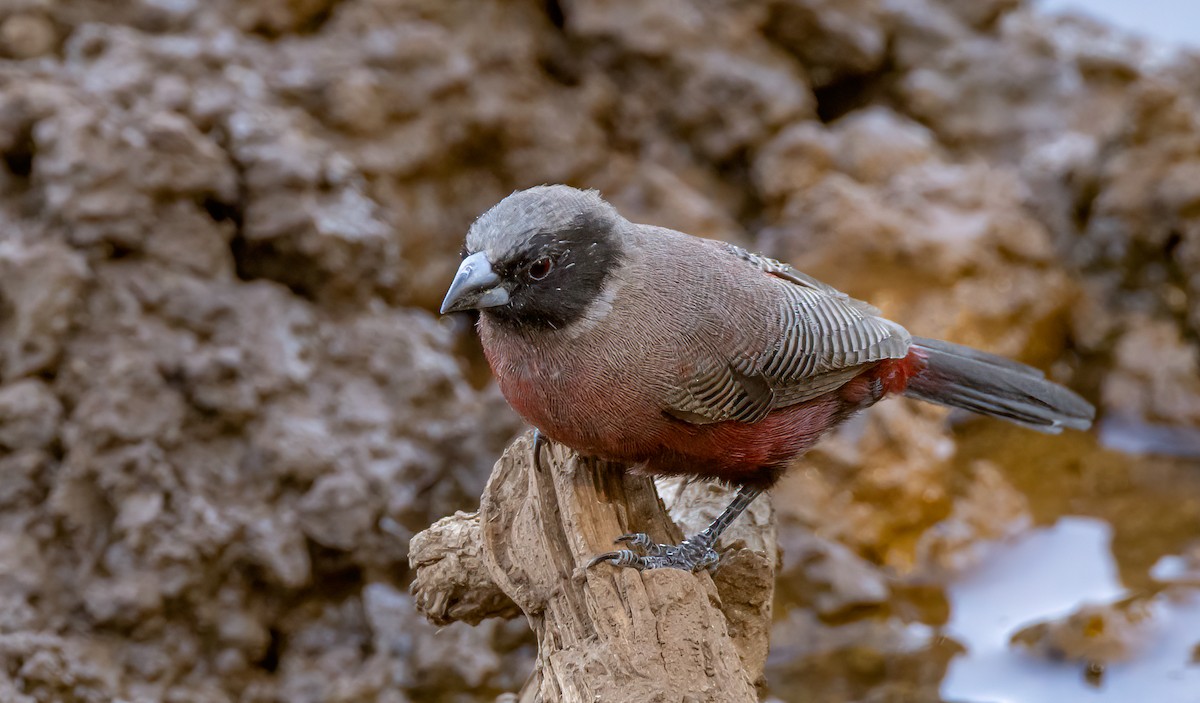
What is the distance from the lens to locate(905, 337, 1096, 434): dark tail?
4.57 metres

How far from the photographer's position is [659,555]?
360 cm

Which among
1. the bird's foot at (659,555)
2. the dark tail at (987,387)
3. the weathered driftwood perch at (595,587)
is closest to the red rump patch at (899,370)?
the dark tail at (987,387)

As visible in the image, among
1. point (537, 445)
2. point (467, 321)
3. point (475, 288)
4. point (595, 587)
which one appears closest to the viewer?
point (595, 587)

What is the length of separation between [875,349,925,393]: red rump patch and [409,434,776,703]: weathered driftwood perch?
2.23 ft

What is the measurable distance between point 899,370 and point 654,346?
3.93 feet

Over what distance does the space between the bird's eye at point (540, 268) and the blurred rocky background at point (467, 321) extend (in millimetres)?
2028

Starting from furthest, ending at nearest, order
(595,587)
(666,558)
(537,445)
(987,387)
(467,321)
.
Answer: (467,321), (987,387), (537,445), (666,558), (595,587)

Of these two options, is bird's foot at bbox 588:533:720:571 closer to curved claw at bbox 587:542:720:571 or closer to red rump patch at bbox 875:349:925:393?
curved claw at bbox 587:542:720:571

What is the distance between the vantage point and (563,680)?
322 cm

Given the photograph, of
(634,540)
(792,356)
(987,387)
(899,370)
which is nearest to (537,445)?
(634,540)

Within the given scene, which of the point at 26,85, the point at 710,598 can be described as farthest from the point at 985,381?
the point at 26,85

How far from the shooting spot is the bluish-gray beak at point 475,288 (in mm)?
3432

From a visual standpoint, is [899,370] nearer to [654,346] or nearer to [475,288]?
[654,346]

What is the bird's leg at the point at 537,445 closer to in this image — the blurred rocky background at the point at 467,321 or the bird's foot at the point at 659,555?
the bird's foot at the point at 659,555
